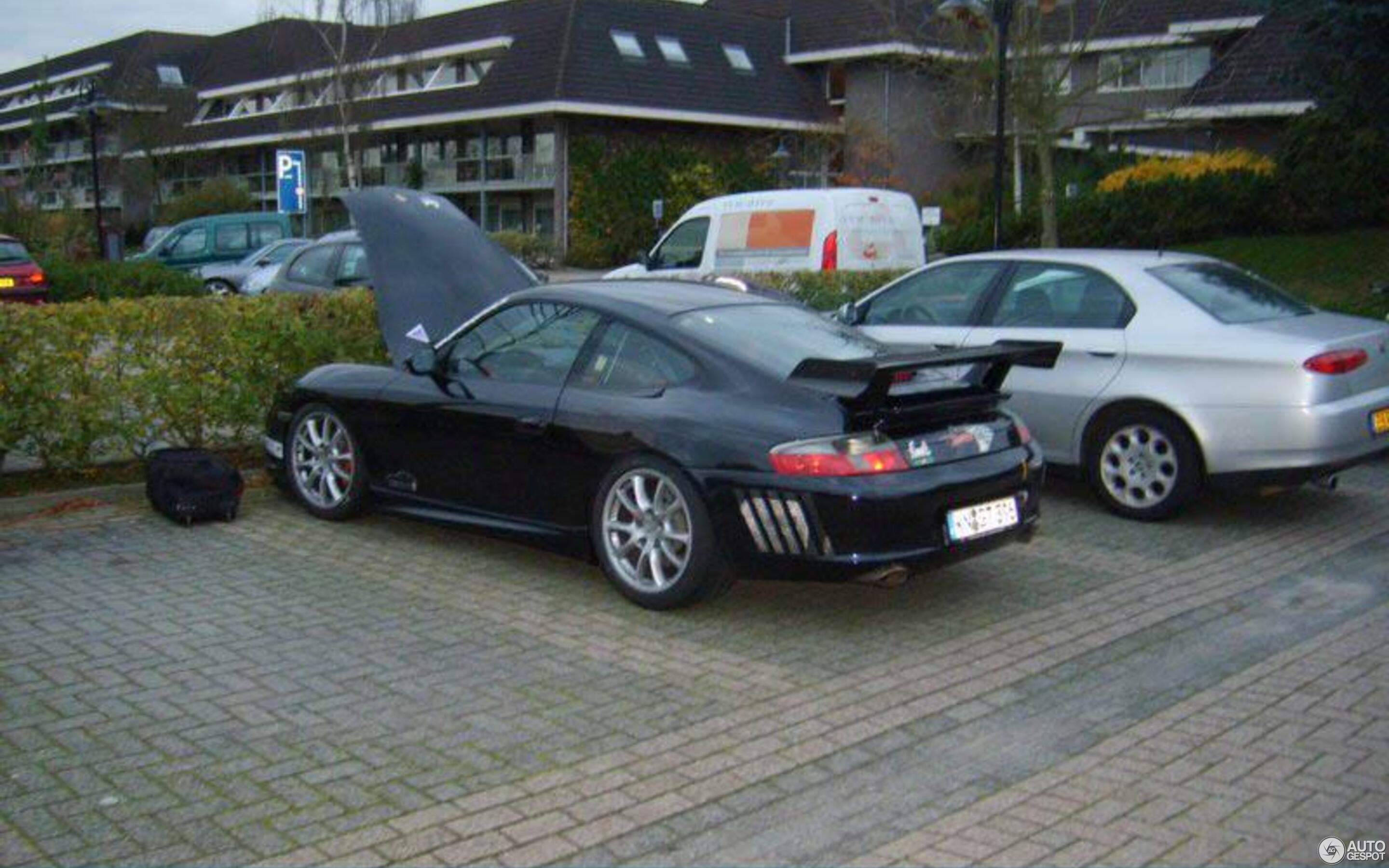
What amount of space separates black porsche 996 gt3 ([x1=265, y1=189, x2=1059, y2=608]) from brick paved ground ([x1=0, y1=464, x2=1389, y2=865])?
14.5 inches

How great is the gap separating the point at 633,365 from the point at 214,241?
22.3 meters

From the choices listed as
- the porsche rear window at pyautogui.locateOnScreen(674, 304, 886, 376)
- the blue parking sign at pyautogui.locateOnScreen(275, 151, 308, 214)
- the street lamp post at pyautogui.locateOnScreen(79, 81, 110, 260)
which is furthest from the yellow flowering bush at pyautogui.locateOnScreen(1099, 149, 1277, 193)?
the street lamp post at pyautogui.locateOnScreen(79, 81, 110, 260)

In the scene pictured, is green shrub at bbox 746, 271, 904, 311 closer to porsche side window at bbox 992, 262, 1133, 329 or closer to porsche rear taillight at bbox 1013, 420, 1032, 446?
porsche side window at bbox 992, 262, 1133, 329

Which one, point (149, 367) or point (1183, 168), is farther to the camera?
point (1183, 168)

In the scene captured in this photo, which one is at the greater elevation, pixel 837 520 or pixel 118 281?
pixel 118 281

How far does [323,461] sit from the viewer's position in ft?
25.8

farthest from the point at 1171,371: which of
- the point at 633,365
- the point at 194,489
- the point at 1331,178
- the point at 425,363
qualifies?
the point at 1331,178

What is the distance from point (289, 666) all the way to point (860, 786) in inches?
94.3

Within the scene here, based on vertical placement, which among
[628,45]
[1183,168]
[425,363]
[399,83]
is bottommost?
[425,363]

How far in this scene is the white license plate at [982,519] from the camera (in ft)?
19.3

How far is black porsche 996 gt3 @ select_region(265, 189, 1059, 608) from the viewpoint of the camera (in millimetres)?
5734

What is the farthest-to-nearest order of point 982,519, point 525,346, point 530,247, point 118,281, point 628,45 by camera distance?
1. point 628,45
2. point 530,247
3. point 118,281
4. point 525,346
5. point 982,519

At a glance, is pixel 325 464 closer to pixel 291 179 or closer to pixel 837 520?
pixel 837 520

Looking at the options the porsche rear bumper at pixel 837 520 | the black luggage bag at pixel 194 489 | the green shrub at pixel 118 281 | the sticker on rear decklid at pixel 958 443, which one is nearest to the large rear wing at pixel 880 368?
the sticker on rear decklid at pixel 958 443
